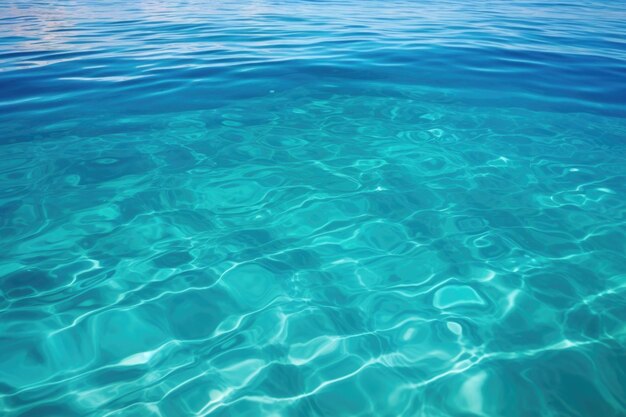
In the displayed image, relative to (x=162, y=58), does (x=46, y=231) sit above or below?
below

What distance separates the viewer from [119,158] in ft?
18.1

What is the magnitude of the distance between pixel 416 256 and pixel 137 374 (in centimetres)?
261

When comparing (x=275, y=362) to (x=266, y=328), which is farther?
(x=266, y=328)

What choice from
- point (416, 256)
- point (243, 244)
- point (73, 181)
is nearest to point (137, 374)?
point (243, 244)

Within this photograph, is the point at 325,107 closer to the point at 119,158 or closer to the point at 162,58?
the point at 119,158

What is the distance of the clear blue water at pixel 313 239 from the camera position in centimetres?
275

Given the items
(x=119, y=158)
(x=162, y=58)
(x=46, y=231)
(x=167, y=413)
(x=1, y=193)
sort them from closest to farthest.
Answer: (x=167, y=413) → (x=46, y=231) → (x=1, y=193) → (x=119, y=158) → (x=162, y=58)

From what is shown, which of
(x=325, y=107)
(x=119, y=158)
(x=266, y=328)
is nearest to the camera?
(x=266, y=328)

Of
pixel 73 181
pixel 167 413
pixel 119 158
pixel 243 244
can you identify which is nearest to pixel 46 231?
pixel 73 181

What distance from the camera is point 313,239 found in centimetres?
406

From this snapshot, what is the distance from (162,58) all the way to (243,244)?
23.9 ft

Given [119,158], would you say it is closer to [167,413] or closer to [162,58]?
[167,413]

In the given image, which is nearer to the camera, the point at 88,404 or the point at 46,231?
the point at 88,404

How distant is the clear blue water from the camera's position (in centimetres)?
275
